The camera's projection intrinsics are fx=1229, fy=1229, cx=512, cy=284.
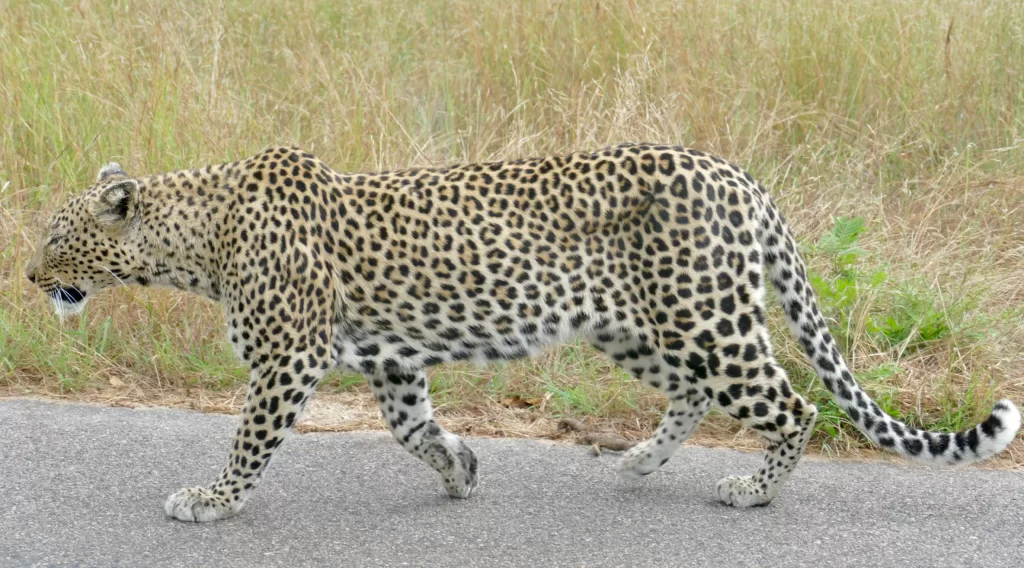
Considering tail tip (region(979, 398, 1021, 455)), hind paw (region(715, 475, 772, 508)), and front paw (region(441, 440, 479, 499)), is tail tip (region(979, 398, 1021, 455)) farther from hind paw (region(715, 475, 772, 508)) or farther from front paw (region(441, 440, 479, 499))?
front paw (region(441, 440, 479, 499))

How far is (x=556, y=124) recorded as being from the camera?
7.85 meters

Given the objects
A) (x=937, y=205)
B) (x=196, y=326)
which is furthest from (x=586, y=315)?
(x=937, y=205)

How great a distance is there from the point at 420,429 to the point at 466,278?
2.16 feet

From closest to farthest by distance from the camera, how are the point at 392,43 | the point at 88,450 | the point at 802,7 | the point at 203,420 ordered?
the point at 88,450, the point at 203,420, the point at 802,7, the point at 392,43

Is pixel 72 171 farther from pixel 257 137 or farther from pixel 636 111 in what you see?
pixel 636 111

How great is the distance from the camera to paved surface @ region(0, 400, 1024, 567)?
436cm

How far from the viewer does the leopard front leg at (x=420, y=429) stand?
16.1 feet

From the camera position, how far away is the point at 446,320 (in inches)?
190

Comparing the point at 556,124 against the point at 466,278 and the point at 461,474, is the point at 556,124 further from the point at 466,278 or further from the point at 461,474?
the point at 461,474

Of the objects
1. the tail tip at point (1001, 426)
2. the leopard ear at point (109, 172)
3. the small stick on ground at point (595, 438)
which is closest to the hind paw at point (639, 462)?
the small stick on ground at point (595, 438)

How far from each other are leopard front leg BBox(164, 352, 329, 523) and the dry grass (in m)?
1.53

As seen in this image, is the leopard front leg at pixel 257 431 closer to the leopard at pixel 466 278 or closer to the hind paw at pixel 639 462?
the leopard at pixel 466 278

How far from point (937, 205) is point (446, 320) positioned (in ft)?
12.2

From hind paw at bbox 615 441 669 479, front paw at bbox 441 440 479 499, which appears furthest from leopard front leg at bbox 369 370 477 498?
hind paw at bbox 615 441 669 479
